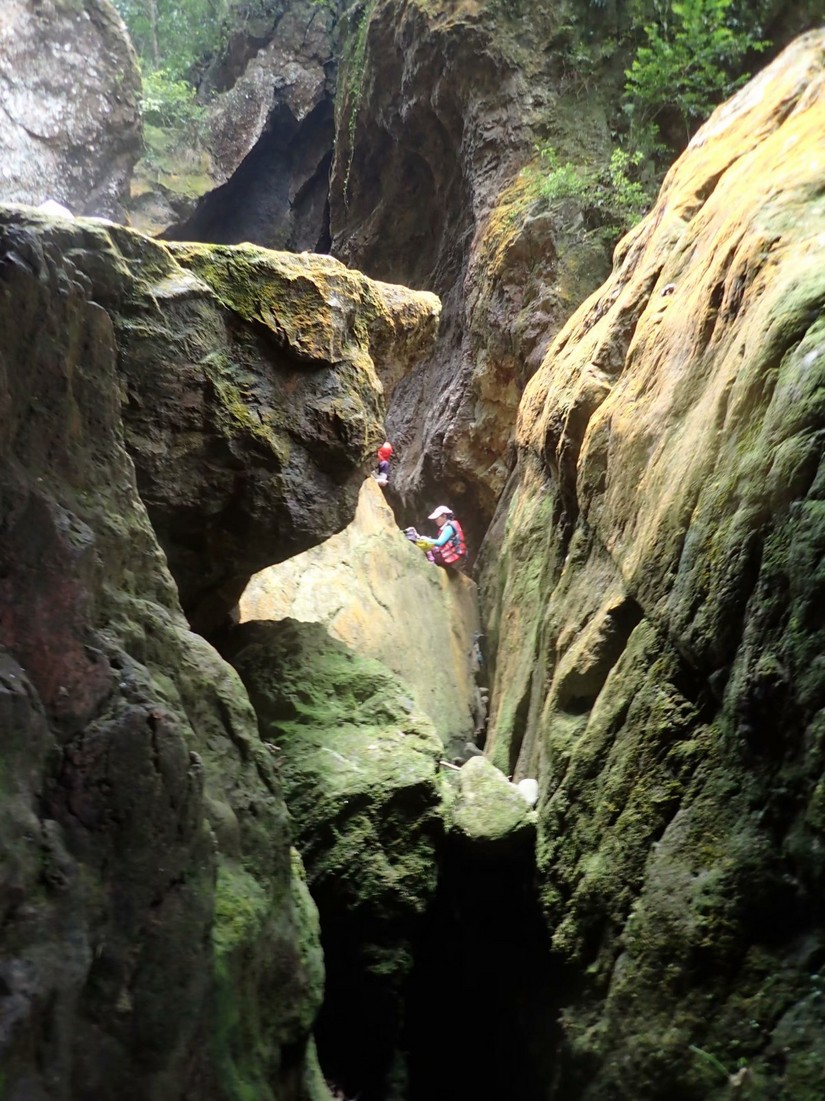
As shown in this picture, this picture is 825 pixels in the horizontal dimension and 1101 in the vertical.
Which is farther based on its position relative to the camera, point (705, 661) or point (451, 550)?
point (451, 550)

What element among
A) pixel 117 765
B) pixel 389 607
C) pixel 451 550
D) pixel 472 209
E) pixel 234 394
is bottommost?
pixel 117 765

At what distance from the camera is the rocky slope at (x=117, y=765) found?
2.49 metres

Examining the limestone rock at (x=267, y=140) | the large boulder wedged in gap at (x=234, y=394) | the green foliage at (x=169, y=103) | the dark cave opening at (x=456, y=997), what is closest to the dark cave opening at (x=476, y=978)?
the dark cave opening at (x=456, y=997)

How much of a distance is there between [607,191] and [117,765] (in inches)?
386

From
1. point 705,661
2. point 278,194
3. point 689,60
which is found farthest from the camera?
point 278,194

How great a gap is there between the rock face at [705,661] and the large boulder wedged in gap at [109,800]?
1.67 m

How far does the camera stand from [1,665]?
8.80ft

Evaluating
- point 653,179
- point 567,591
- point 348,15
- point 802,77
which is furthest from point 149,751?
point 348,15

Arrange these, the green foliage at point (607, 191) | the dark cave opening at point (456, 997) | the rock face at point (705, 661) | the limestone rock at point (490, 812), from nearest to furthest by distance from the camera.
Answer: the rock face at point (705, 661) → the dark cave opening at point (456, 997) → the limestone rock at point (490, 812) → the green foliage at point (607, 191)

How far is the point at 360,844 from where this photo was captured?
5094mm

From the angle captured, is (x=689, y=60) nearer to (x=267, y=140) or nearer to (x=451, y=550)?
(x=451, y=550)

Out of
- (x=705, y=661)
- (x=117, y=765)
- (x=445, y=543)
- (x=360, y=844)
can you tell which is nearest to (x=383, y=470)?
(x=445, y=543)

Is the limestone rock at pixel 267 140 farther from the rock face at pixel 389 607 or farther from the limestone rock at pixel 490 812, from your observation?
the limestone rock at pixel 490 812

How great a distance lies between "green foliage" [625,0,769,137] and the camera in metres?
8.79
